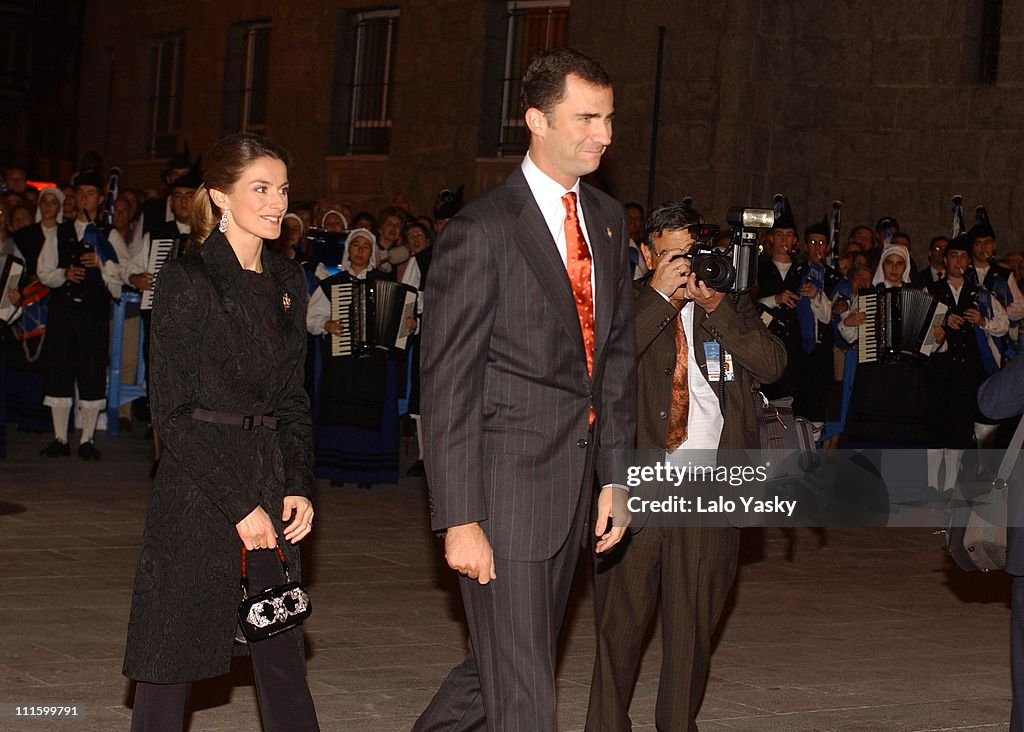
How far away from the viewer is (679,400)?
6.03 metres

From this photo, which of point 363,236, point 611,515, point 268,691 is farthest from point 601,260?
point 363,236

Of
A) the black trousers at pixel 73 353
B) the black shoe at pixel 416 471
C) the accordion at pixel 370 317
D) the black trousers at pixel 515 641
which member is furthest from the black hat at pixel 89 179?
the black trousers at pixel 515 641

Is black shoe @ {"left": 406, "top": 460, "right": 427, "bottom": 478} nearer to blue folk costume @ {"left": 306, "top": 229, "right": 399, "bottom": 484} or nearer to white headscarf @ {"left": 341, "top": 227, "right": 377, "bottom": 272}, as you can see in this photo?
blue folk costume @ {"left": 306, "top": 229, "right": 399, "bottom": 484}

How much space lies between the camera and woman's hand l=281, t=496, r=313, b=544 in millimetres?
4953

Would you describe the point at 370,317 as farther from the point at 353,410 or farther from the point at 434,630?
the point at 434,630

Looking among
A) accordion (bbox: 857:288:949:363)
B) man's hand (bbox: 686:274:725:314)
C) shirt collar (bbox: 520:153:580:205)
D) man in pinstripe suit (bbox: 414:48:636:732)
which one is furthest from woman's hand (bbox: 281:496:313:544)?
accordion (bbox: 857:288:949:363)

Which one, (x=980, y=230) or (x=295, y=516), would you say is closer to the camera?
(x=295, y=516)

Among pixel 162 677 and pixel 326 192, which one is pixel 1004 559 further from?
pixel 326 192

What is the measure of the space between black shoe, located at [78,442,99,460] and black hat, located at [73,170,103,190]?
207 centimetres

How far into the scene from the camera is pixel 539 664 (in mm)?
4547

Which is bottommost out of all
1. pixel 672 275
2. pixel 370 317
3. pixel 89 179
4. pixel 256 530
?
pixel 256 530

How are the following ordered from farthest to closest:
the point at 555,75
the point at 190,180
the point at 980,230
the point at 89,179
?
the point at 980,230 → the point at 190,180 → the point at 89,179 → the point at 555,75

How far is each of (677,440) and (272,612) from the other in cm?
176

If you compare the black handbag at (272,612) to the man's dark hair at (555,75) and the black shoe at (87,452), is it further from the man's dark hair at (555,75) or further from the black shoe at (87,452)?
the black shoe at (87,452)
